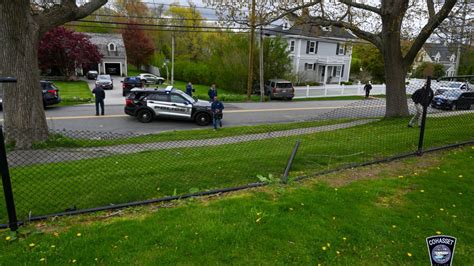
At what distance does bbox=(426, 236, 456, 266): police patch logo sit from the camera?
2500 millimetres

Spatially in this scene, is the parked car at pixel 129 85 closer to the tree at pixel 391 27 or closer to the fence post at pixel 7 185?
the tree at pixel 391 27

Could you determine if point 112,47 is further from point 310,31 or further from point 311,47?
point 310,31

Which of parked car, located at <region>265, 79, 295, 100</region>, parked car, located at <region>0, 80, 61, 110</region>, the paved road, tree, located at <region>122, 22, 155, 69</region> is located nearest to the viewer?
the paved road

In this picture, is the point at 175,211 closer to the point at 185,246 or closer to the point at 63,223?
the point at 185,246

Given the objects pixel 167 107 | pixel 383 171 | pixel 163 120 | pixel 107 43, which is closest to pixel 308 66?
pixel 107 43

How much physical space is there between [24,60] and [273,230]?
9.12 m

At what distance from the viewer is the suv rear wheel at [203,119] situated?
15.6 metres

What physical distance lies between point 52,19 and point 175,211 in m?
8.48

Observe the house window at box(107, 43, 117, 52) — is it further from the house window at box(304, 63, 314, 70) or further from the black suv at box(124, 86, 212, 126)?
the black suv at box(124, 86, 212, 126)

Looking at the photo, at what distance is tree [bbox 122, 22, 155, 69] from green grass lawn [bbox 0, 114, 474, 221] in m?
49.2

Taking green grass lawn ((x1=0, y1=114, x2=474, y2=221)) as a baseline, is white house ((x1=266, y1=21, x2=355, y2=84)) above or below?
above

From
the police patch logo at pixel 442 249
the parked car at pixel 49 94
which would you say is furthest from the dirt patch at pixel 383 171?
the parked car at pixel 49 94

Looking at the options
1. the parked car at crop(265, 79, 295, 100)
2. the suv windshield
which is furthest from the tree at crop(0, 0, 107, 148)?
the suv windshield

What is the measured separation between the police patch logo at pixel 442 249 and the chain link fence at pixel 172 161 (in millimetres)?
3026
